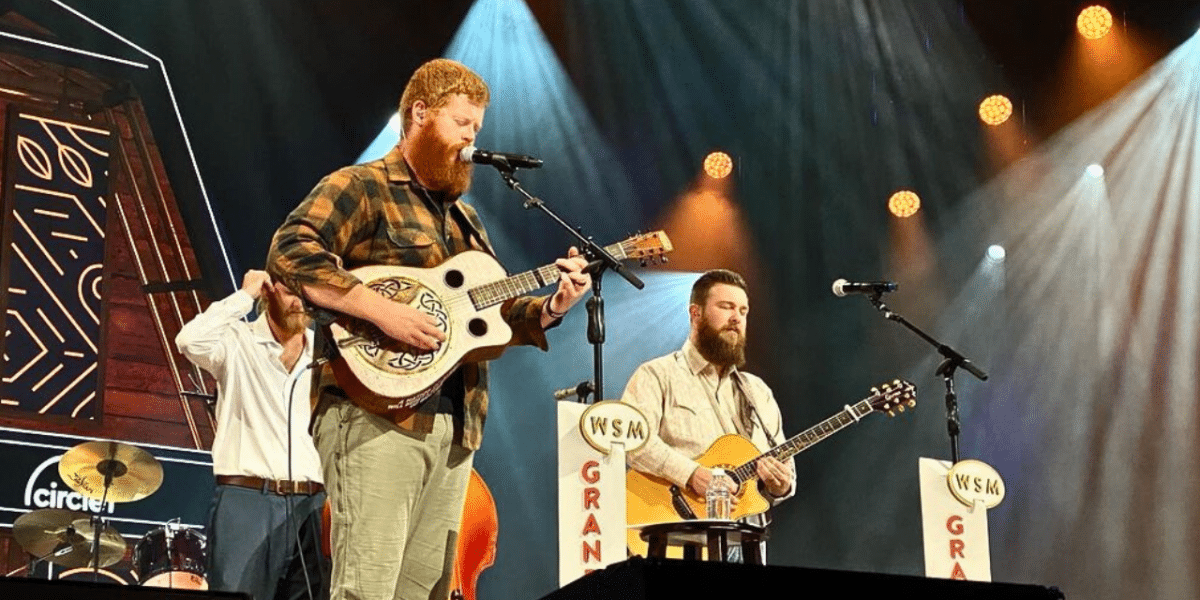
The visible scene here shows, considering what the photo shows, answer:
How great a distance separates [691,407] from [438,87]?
7.70 feet

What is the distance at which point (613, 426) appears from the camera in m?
4.60

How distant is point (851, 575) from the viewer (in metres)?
1.56

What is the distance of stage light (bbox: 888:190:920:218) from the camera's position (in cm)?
872

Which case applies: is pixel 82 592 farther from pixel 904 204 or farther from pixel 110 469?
pixel 904 204

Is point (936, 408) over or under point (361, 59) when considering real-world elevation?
under

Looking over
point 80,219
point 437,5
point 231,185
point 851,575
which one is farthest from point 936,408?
point 851,575

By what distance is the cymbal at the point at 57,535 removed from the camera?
5.40m

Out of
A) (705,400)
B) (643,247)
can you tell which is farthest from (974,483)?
(643,247)

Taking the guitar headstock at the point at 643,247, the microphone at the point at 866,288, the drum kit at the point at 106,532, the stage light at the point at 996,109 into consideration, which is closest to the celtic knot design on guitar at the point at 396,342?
the guitar headstock at the point at 643,247

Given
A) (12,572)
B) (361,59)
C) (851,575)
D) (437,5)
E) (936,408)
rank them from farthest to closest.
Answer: (936,408) → (437,5) → (361,59) → (12,572) → (851,575)

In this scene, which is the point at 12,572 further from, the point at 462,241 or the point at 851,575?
the point at 851,575

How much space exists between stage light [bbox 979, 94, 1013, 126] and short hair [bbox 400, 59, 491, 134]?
6.07 meters

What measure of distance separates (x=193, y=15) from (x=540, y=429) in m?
3.04

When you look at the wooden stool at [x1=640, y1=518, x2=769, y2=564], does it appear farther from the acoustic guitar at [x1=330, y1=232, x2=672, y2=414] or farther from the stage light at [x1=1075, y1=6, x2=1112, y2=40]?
the stage light at [x1=1075, y1=6, x2=1112, y2=40]
